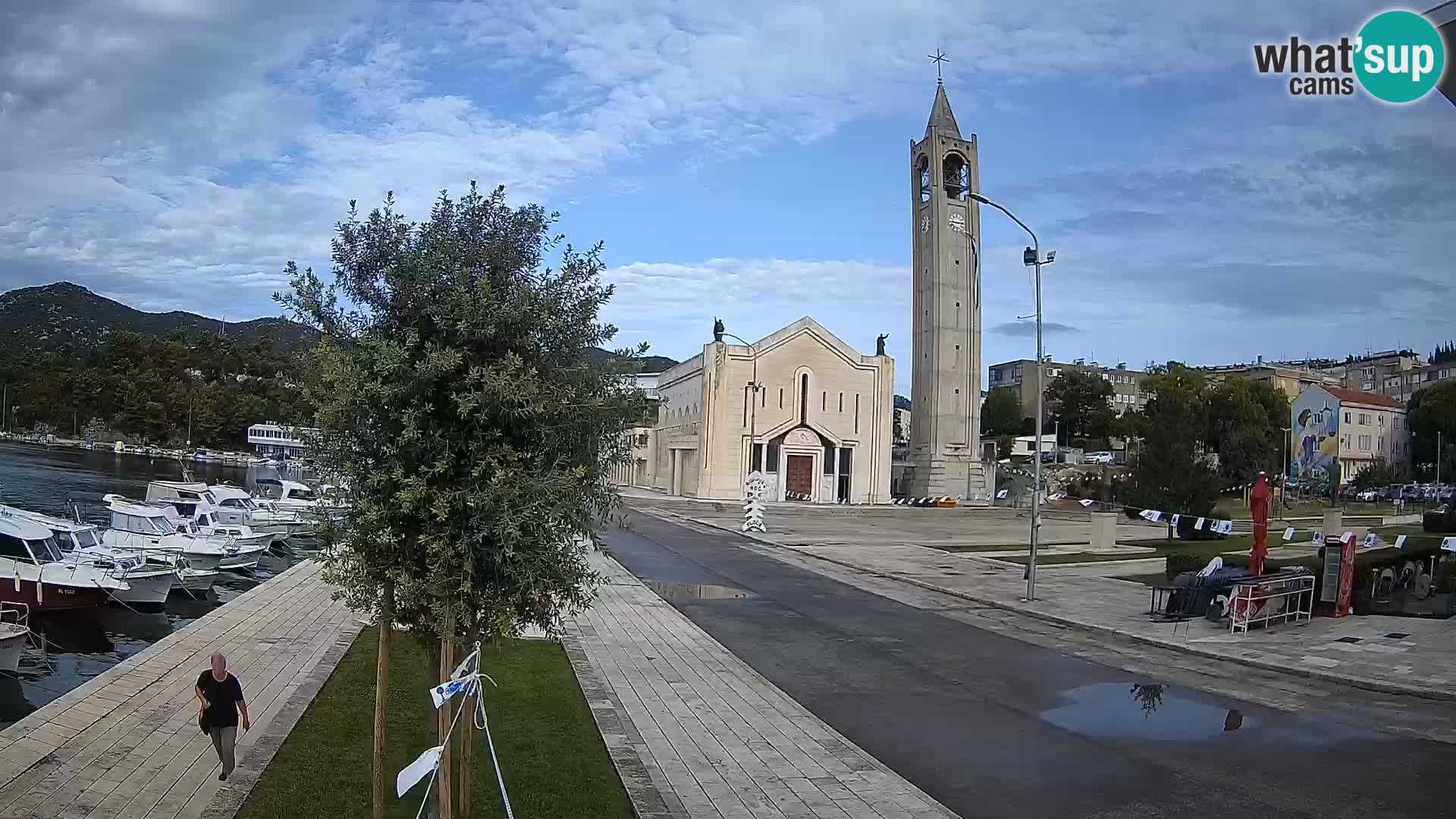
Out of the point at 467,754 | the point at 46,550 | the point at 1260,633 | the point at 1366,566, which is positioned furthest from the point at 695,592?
the point at 467,754

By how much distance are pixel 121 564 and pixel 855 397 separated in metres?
59.5

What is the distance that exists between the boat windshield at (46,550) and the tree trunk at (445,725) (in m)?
21.4

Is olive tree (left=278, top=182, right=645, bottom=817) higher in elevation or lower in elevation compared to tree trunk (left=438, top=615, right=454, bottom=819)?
higher

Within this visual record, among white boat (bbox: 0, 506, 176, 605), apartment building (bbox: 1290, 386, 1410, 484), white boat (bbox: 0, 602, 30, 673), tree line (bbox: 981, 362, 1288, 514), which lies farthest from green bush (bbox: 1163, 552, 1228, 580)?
apartment building (bbox: 1290, 386, 1410, 484)

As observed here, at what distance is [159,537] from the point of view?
92.2ft

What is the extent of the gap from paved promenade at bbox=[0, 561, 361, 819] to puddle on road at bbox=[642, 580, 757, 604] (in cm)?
807

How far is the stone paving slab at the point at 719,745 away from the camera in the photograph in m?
8.77

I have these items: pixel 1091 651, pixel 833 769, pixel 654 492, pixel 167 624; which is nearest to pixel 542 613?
pixel 833 769

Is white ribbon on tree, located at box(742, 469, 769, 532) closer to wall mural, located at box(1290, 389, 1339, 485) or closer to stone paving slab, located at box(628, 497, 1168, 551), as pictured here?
stone paving slab, located at box(628, 497, 1168, 551)

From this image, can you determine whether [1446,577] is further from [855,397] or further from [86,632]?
[855,397]

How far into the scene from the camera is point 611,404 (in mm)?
7355

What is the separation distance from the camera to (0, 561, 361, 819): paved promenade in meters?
8.44

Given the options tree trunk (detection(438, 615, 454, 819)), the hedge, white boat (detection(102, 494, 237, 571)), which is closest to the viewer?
tree trunk (detection(438, 615, 454, 819))

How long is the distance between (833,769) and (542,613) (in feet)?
14.0
